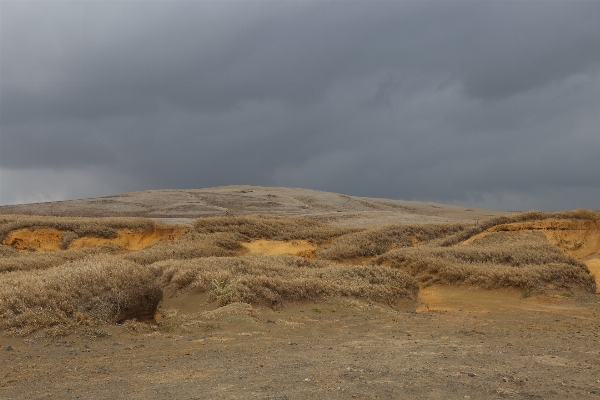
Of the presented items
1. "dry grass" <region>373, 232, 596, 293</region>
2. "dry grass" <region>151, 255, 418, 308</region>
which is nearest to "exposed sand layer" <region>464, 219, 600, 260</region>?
"dry grass" <region>373, 232, 596, 293</region>

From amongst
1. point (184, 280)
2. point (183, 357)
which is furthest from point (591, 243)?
point (183, 357)

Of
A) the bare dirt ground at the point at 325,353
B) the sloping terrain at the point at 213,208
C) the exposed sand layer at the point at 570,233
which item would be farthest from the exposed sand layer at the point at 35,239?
the exposed sand layer at the point at 570,233

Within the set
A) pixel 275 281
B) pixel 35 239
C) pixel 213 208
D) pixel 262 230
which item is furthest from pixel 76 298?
pixel 213 208

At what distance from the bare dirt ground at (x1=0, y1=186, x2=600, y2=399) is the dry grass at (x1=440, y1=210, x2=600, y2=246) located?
29.1 ft

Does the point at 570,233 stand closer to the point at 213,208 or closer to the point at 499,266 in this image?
the point at 499,266

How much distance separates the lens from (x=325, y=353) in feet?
26.1

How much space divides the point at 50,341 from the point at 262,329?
147 inches

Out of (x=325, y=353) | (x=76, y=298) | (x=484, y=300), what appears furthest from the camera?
(x=484, y=300)

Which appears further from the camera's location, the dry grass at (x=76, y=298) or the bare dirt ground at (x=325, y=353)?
the dry grass at (x=76, y=298)

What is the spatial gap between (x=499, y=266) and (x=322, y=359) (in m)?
11.2

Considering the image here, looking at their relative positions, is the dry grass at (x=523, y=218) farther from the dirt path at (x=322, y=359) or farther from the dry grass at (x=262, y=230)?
the dirt path at (x=322, y=359)

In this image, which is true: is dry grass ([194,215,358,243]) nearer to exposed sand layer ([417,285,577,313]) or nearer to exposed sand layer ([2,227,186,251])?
exposed sand layer ([2,227,186,251])

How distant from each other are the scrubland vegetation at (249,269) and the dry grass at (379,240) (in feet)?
0.22

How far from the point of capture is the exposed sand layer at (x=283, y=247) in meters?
24.9
